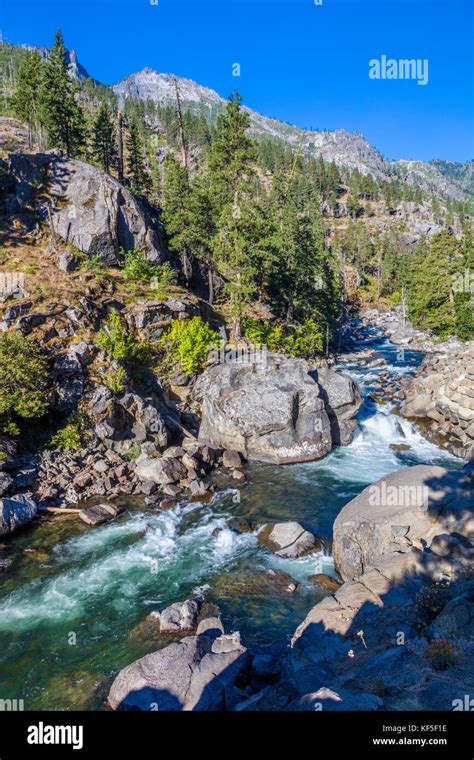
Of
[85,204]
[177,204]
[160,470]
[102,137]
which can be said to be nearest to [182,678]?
[160,470]

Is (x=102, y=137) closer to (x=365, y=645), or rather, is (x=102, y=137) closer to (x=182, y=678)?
(x=182, y=678)

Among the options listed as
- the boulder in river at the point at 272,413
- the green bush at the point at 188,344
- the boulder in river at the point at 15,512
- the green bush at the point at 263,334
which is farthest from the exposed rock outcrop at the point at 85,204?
the boulder in river at the point at 15,512

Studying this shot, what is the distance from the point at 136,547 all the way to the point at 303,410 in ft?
46.3

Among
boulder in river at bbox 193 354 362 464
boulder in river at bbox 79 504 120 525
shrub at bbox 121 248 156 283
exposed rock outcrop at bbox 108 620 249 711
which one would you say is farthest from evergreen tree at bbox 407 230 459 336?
exposed rock outcrop at bbox 108 620 249 711

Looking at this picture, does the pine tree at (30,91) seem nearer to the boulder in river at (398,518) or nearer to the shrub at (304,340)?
the shrub at (304,340)

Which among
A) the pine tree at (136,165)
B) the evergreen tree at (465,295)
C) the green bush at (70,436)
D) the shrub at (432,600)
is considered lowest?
the shrub at (432,600)

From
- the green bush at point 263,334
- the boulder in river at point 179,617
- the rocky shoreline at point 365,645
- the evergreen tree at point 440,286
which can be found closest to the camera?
the rocky shoreline at point 365,645

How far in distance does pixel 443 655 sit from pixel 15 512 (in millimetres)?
18068

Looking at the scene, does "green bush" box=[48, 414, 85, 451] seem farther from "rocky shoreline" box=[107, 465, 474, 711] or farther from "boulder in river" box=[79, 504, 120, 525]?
"rocky shoreline" box=[107, 465, 474, 711]

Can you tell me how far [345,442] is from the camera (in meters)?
29.8

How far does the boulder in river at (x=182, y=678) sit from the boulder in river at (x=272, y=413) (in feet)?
52.5

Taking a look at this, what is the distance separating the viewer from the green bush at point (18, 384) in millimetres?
23125
